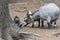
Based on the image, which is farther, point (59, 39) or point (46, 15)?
point (46, 15)

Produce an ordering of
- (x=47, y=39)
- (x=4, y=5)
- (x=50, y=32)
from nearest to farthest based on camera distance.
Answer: (x=4, y=5), (x=47, y=39), (x=50, y=32)

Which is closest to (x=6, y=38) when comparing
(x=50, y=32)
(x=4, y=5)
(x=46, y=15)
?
(x=4, y=5)

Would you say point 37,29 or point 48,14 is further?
point 48,14

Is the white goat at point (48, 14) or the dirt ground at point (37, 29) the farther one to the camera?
the white goat at point (48, 14)

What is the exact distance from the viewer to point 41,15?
38.3ft

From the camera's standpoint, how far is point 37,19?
1195 centimetres

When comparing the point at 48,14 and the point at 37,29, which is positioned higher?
the point at 48,14

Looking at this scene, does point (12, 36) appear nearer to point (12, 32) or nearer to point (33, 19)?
point (12, 32)

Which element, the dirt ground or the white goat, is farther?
the white goat

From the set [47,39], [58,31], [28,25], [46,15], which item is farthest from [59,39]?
[28,25]

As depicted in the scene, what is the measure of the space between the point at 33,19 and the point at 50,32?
1.38m

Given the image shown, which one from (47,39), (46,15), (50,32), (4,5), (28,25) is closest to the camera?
(4,5)

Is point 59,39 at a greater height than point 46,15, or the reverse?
point 46,15

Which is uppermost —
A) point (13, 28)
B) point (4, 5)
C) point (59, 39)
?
point (4, 5)
